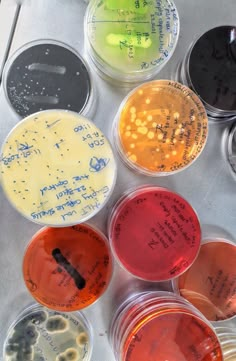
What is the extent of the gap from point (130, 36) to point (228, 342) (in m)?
0.83

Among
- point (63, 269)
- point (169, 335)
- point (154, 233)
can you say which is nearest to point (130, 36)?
point (154, 233)

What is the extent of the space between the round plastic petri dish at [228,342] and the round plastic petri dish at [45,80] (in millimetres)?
692

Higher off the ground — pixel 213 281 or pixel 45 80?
pixel 45 80

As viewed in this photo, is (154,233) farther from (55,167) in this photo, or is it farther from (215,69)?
(215,69)

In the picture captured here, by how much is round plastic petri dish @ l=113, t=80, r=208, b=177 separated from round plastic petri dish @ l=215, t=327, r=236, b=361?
463 mm

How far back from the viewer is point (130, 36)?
105 centimetres

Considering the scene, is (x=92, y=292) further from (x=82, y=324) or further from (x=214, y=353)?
(x=214, y=353)

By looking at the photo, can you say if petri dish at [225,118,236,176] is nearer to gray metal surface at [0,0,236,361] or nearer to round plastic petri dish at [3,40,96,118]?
gray metal surface at [0,0,236,361]

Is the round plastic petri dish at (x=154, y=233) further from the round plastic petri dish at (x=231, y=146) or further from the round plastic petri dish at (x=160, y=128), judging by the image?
the round plastic petri dish at (x=231, y=146)

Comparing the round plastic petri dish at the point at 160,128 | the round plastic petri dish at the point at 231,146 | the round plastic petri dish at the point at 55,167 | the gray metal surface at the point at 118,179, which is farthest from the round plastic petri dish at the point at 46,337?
the round plastic petri dish at the point at 231,146

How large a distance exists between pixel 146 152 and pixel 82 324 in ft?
1.55

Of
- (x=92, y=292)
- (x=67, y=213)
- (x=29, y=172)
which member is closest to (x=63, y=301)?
(x=92, y=292)

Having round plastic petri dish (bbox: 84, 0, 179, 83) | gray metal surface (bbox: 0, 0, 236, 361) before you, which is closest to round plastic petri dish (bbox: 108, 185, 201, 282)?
gray metal surface (bbox: 0, 0, 236, 361)

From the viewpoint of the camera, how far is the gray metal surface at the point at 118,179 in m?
A: 1.05
